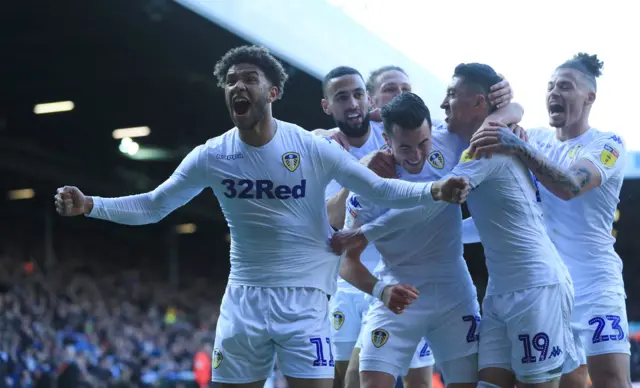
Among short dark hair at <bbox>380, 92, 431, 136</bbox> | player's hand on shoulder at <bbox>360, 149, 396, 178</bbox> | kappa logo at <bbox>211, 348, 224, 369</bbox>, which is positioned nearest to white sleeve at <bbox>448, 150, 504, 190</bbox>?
short dark hair at <bbox>380, 92, 431, 136</bbox>

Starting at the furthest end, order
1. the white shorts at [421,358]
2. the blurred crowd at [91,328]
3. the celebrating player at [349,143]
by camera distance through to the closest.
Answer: the blurred crowd at [91,328] < the celebrating player at [349,143] < the white shorts at [421,358]

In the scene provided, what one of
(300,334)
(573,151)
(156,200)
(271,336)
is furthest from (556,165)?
(156,200)

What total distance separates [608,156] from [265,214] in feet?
6.76

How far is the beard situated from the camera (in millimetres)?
6070

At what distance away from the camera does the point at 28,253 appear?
72.2ft

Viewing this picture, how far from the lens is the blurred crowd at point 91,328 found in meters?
12.5

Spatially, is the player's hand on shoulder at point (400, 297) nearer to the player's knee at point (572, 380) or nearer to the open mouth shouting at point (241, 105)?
the open mouth shouting at point (241, 105)

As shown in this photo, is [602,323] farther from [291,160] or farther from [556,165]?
[291,160]

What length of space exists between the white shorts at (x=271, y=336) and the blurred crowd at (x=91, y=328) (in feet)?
24.1

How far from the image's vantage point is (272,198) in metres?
4.63

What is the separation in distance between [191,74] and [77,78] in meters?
2.17

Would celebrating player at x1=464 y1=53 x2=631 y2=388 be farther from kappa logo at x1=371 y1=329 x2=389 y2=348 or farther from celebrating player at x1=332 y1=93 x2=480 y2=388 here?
kappa logo at x1=371 y1=329 x2=389 y2=348

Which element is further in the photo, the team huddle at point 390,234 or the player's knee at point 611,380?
the player's knee at point 611,380

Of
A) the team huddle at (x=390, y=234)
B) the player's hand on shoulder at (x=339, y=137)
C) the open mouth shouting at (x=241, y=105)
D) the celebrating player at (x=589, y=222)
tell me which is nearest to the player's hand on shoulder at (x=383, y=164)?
the team huddle at (x=390, y=234)
